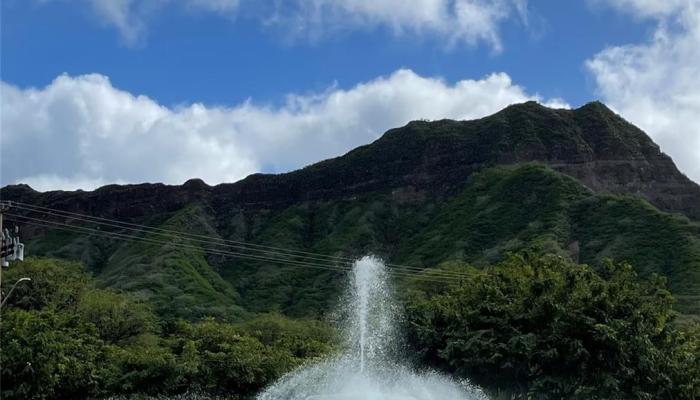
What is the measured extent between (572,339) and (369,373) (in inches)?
319

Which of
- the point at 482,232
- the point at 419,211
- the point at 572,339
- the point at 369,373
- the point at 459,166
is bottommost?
the point at 369,373

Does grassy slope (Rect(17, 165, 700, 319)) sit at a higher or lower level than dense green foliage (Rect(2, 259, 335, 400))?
higher

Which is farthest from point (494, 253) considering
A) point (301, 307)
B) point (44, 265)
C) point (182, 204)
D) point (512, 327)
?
point (182, 204)

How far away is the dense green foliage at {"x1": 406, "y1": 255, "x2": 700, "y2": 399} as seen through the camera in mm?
31375

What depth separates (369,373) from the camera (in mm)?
34312

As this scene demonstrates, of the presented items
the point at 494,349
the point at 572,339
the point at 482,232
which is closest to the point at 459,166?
the point at 482,232

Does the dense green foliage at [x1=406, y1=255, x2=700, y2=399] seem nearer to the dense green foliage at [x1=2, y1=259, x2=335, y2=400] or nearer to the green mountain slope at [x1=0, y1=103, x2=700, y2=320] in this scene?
the dense green foliage at [x1=2, y1=259, x2=335, y2=400]

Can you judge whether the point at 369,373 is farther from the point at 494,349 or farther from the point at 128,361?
the point at 128,361

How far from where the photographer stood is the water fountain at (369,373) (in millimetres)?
31984

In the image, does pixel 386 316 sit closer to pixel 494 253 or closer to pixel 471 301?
pixel 471 301

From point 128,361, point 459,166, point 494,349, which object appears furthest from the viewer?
point 459,166

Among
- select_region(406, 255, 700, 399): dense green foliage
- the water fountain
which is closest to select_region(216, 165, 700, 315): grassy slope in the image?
select_region(406, 255, 700, 399): dense green foliage

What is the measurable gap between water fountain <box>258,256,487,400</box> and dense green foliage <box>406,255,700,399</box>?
1.99 m

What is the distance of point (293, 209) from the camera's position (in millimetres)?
124625
